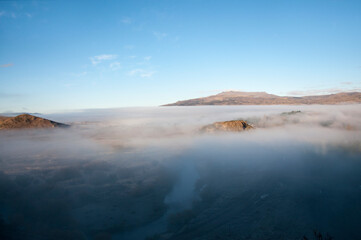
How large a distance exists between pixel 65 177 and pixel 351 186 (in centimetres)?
2507

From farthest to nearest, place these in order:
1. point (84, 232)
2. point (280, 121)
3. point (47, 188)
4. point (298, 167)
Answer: point (280, 121)
point (298, 167)
point (47, 188)
point (84, 232)

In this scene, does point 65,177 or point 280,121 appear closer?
point 65,177

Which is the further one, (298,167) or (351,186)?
(298,167)

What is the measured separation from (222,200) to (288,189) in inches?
240

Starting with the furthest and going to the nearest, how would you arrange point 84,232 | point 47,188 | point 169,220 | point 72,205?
1. point 47,188
2. point 72,205
3. point 169,220
4. point 84,232

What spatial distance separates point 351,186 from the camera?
15734 millimetres

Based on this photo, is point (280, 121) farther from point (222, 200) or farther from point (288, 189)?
point (222, 200)

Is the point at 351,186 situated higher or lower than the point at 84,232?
lower

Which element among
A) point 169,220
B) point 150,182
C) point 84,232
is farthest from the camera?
point 150,182

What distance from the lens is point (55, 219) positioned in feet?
36.9

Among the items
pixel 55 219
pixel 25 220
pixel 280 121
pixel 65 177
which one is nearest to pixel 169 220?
pixel 55 219

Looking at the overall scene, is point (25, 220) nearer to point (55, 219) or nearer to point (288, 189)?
point (55, 219)

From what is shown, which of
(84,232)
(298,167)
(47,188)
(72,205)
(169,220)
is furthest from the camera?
(298,167)

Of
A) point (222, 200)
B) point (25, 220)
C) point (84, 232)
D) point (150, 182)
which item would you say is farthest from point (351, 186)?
point (25, 220)
